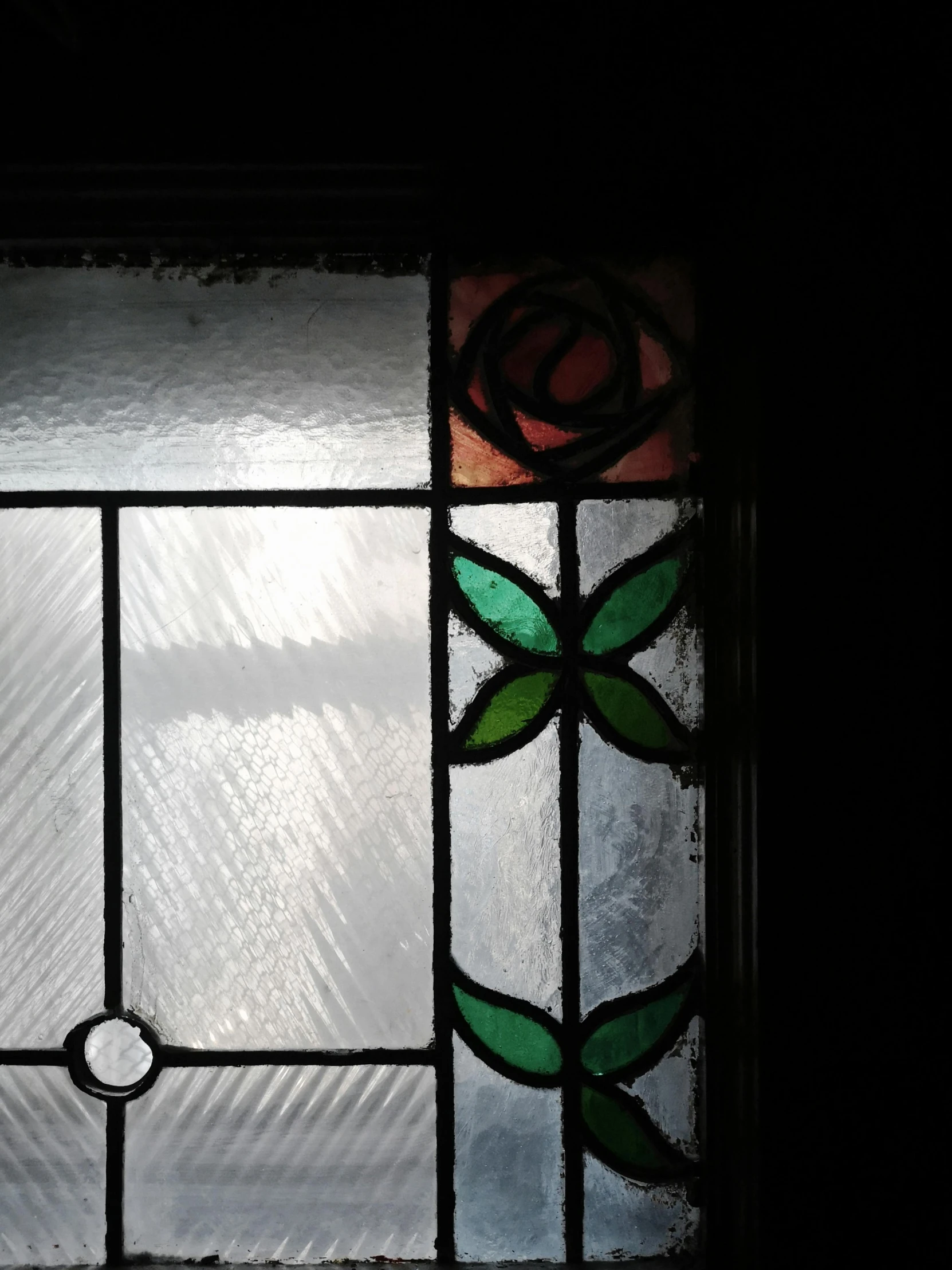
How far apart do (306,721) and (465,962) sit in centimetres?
27

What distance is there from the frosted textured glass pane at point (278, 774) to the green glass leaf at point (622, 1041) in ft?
0.50

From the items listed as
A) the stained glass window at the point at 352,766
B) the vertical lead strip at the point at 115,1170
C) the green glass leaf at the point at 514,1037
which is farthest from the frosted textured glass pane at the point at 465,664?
the vertical lead strip at the point at 115,1170

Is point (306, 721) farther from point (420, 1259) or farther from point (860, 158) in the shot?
point (860, 158)

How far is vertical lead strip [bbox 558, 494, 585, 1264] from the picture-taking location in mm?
760

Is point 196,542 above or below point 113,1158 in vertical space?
above

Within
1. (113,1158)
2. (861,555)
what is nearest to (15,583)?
(113,1158)

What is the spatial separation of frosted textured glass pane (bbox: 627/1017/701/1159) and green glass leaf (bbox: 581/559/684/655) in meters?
0.36

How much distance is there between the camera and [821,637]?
667 millimetres

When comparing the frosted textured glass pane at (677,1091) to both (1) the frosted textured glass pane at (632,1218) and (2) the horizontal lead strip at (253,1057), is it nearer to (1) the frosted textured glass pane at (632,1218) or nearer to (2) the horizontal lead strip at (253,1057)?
(1) the frosted textured glass pane at (632,1218)

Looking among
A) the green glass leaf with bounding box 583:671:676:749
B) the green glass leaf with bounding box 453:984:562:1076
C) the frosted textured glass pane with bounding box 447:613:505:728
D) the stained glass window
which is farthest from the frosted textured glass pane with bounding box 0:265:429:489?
the green glass leaf with bounding box 453:984:562:1076

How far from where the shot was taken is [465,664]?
0.77 m

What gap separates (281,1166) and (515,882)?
341 mm

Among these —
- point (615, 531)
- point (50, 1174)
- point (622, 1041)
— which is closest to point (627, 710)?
point (615, 531)

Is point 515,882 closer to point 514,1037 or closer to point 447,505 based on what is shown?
point 514,1037
